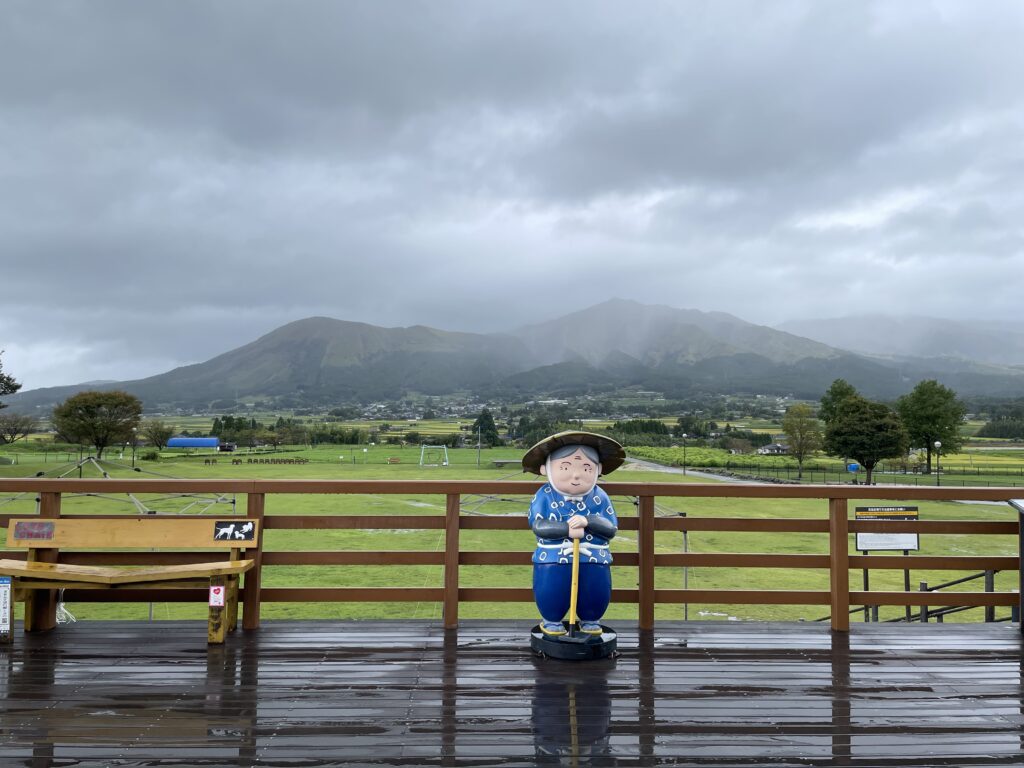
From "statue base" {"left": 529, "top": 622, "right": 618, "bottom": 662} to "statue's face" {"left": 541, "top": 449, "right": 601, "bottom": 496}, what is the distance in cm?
93

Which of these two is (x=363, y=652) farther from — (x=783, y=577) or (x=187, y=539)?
(x=783, y=577)

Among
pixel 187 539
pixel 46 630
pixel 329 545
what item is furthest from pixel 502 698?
pixel 329 545

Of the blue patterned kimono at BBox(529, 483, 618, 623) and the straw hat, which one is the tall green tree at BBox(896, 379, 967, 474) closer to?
the straw hat

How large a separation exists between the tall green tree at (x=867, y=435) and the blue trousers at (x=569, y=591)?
2129 inches

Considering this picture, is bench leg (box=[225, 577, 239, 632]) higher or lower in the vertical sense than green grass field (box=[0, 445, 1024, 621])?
higher

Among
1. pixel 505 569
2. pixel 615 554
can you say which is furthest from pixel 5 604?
pixel 505 569

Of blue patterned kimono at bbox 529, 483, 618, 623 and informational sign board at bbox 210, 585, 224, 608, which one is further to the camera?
informational sign board at bbox 210, 585, 224, 608

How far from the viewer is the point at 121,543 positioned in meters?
5.16

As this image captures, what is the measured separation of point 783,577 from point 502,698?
2342cm

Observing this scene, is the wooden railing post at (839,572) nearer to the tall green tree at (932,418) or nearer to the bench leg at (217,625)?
the bench leg at (217,625)

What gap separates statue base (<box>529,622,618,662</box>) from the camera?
4.49 m

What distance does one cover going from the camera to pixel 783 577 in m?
24.3

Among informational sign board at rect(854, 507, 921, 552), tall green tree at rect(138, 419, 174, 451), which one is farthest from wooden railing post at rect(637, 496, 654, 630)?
tall green tree at rect(138, 419, 174, 451)

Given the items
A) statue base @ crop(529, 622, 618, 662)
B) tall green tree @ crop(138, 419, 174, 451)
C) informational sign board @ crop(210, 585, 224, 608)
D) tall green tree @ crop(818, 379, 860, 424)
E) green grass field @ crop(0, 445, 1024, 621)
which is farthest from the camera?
tall green tree @ crop(138, 419, 174, 451)
